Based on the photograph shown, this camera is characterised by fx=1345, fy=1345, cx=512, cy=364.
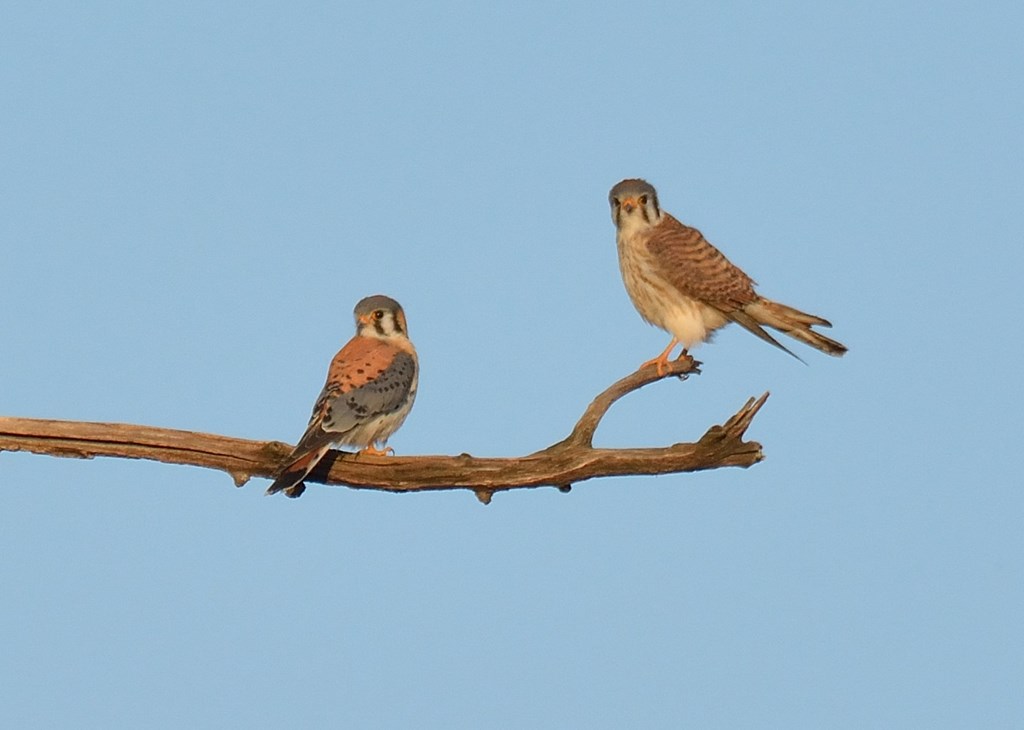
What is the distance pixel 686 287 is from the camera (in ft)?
21.5

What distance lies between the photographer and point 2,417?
17.6 feet

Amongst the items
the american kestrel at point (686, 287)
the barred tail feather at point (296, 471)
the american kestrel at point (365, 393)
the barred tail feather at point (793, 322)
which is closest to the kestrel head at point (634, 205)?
the american kestrel at point (686, 287)

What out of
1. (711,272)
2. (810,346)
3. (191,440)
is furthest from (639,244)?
(191,440)

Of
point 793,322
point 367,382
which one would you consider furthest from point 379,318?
point 793,322

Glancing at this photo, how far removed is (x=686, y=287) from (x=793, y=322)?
54 cm

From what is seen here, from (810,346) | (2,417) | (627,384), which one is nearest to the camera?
(2,417)

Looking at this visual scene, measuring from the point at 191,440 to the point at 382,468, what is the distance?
78cm

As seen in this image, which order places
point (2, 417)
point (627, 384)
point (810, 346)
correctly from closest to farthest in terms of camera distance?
point (2, 417)
point (627, 384)
point (810, 346)

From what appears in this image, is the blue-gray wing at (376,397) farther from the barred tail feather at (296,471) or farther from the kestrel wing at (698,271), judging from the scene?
the kestrel wing at (698,271)

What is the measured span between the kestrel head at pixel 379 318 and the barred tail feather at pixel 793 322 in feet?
5.67

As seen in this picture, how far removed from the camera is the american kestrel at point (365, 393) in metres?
5.50

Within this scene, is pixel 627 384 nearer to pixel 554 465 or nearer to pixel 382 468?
pixel 554 465

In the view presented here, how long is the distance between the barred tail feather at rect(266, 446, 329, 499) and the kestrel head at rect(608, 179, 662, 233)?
2.14 meters

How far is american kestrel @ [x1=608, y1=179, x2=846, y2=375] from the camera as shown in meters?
6.55
